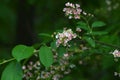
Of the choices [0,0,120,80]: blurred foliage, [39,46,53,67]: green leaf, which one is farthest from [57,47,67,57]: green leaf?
[0,0,120,80]: blurred foliage

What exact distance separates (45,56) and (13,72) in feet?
0.51

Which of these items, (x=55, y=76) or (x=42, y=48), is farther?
(x=55, y=76)

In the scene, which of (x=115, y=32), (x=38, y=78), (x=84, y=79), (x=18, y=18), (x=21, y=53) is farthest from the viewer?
(x=18, y=18)

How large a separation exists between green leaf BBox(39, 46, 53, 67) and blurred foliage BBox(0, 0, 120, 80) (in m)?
0.42

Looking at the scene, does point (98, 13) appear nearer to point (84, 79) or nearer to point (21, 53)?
point (84, 79)

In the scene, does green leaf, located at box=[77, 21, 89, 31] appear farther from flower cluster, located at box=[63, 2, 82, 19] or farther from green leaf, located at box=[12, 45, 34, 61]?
green leaf, located at box=[12, 45, 34, 61]

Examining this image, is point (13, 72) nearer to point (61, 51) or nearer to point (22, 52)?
point (22, 52)

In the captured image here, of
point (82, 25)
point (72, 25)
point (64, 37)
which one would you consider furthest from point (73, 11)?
point (72, 25)

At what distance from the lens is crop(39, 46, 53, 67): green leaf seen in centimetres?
169

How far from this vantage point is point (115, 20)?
10.7 ft

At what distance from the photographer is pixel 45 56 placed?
1.71 meters

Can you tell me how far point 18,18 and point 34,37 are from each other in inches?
11.1

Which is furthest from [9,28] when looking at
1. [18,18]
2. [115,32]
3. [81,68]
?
[115,32]

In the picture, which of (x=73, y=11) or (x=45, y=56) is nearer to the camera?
(x=45, y=56)
